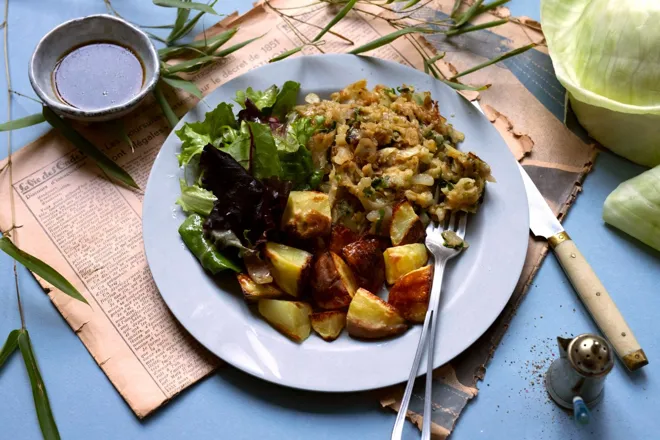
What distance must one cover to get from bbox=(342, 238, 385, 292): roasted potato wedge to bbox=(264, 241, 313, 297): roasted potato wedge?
163mm

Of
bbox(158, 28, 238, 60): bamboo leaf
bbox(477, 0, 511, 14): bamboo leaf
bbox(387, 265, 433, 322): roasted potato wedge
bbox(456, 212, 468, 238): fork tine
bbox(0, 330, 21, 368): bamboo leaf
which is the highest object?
bbox(477, 0, 511, 14): bamboo leaf

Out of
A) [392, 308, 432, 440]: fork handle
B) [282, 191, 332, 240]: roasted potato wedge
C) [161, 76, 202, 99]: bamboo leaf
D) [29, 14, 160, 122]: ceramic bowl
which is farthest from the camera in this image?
[161, 76, 202, 99]: bamboo leaf

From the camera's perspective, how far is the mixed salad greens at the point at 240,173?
8.19 feet

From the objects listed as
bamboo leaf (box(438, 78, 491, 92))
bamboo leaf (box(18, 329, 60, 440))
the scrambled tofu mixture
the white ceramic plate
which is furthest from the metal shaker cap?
bamboo leaf (box(18, 329, 60, 440))

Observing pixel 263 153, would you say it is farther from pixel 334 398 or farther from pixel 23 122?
pixel 23 122

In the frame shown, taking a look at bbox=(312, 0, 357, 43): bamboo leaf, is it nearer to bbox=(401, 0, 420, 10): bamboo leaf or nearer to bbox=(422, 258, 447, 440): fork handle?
bbox=(401, 0, 420, 10): bamboo leaf

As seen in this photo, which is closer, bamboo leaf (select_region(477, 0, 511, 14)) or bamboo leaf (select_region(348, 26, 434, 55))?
bamboo leaf (select_region(348, 26, 434, 55))

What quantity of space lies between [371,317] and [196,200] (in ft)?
2.82

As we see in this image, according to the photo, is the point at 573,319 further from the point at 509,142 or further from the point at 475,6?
the point at 475,6

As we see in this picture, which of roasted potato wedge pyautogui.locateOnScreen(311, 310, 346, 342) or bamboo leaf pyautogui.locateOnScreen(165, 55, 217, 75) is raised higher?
bamboo leaf pyautogui.locateOnScreen(165, 55, 217, 75)

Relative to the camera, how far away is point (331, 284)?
240cm

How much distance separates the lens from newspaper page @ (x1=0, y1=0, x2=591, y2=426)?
8.16 feet

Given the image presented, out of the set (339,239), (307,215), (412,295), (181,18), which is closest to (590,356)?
(412,295)

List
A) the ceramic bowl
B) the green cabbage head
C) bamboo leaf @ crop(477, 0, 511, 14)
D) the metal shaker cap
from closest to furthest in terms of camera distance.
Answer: the metal shaker cap, the green cabbage head, the ceramic bowl, bamboo leaf @ crop(477, 0, 511, 14)
